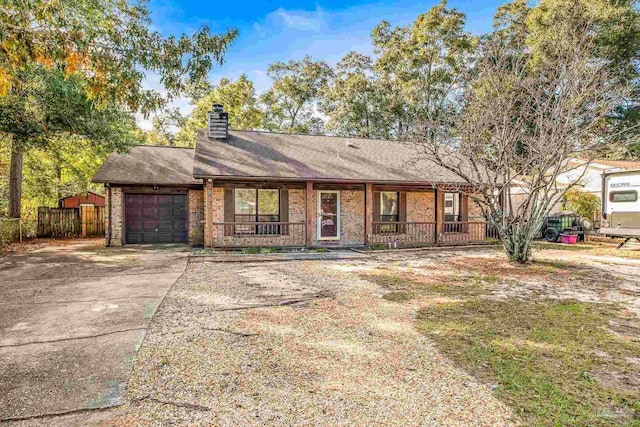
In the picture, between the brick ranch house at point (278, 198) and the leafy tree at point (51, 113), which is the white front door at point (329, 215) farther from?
the leafy tree at point (51, 113)

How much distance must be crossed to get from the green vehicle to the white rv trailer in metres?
2.89

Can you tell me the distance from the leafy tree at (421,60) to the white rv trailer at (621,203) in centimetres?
1364

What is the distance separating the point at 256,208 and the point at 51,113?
703 cm

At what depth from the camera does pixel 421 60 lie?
92.8 feet

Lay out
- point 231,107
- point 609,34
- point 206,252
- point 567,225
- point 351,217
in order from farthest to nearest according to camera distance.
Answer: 1. point 231,107
2. point 609,34
3. point 567,225
4. point 351,217
5. point 206,252

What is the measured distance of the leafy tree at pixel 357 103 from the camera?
2877 cm

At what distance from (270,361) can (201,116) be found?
26.6 metres

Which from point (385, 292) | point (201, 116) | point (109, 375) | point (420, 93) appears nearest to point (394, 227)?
point (385, 292)

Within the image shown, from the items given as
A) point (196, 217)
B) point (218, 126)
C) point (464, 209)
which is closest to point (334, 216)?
point (196, 217)

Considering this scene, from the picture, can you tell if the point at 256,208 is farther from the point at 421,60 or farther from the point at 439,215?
the point at 421,60

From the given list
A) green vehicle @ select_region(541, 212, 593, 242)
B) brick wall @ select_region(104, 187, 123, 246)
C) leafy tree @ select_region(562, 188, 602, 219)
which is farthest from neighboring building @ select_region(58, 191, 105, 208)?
leafy tree @ select_region(562, 188, 602, 219)

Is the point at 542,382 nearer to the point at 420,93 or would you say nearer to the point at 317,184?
the point at 317,184

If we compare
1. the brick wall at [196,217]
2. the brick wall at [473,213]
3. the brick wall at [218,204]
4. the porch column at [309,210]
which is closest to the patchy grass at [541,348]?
the porch column at [309,210]

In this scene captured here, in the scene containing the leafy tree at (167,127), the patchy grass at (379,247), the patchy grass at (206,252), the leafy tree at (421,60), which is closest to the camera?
the patchy grass at (206,252)
